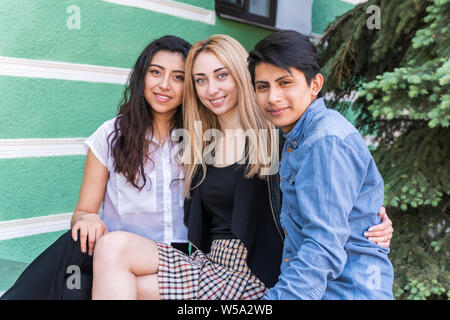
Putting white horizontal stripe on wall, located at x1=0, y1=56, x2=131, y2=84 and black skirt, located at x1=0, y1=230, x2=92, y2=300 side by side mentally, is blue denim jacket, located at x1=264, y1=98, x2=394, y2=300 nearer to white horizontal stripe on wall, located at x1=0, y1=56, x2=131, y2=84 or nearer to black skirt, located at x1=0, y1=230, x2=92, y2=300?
black skirt, located at x1=0, y1=230, x2=92, y2=300

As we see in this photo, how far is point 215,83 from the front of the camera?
7.18 ft

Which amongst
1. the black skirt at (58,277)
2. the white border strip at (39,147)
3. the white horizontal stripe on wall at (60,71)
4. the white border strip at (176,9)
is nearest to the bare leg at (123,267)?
the black skirt at (58,277)

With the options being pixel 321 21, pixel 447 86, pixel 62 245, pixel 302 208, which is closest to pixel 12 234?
pixel 62 245

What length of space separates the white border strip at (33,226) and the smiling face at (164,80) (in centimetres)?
110

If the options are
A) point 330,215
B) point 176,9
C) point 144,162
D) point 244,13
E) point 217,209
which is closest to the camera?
point 330,215

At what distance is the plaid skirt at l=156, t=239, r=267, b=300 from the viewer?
1857 millimetres

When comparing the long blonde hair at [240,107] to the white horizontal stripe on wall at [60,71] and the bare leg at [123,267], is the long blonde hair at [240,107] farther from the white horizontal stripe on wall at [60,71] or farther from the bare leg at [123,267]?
the white horizontal stripe on wall at [60,71]

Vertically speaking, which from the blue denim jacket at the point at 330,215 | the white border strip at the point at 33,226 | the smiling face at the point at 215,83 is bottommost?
the white border strip at the point at 33,226

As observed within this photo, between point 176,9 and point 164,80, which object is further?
point 176,9

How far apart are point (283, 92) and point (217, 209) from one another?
29.5 inches

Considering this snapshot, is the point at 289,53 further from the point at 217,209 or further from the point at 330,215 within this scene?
the point at 217,209

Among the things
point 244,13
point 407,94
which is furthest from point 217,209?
point 244,13

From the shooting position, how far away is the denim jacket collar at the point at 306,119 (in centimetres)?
165

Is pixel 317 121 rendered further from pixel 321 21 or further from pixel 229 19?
pixel 321 21
